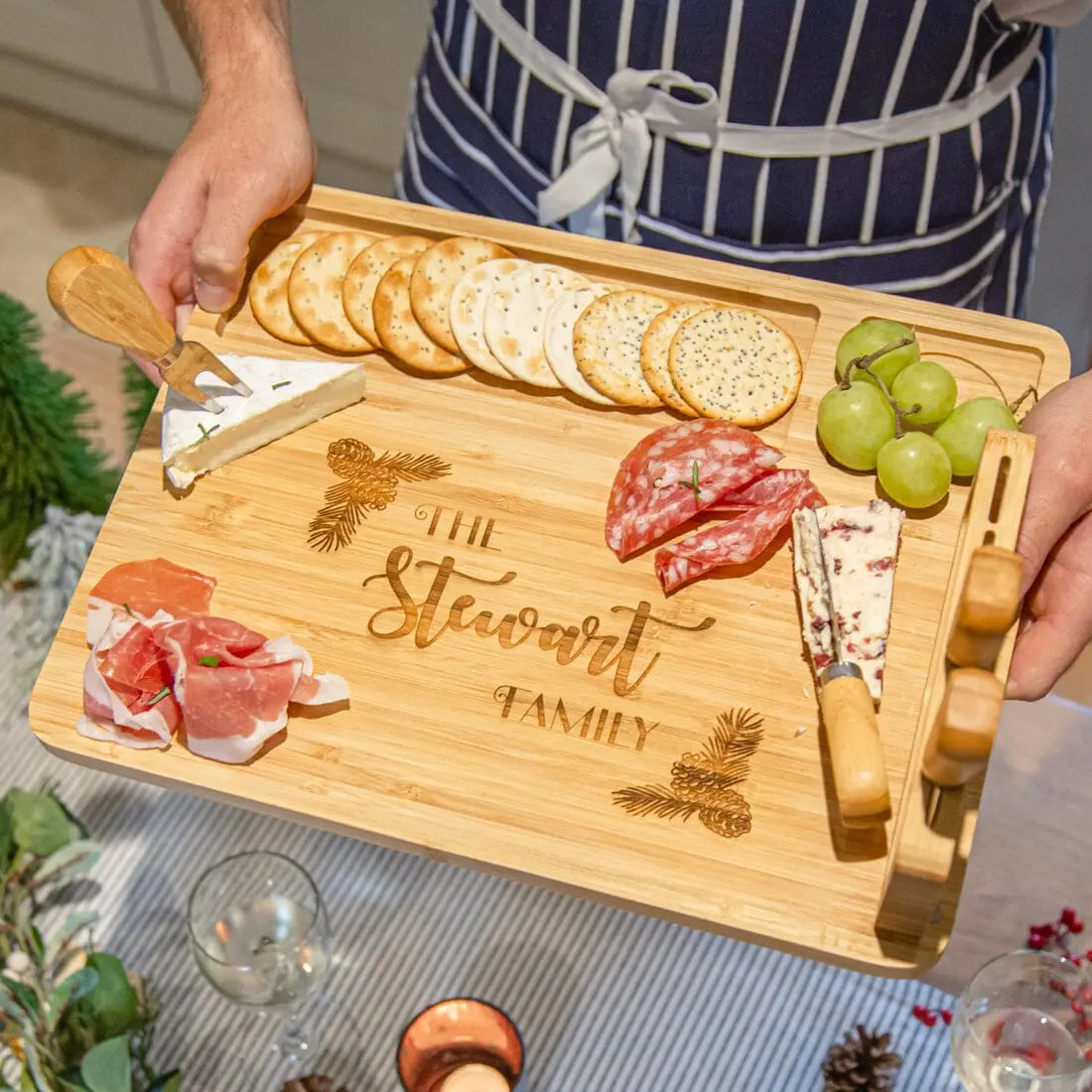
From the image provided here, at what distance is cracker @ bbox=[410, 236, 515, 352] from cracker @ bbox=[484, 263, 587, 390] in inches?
2.0

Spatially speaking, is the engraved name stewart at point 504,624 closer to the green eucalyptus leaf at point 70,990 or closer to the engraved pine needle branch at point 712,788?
the engraved pine needle branch at point 712,788

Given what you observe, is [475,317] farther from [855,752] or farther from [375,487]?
[855,752]

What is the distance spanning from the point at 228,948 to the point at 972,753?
797mm

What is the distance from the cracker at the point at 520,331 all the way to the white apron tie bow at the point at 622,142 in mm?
133

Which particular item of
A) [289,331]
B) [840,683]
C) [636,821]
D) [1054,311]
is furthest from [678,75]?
[1054,311]

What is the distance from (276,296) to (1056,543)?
932 mm

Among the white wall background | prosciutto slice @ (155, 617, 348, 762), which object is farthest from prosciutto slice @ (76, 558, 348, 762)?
the white wall background

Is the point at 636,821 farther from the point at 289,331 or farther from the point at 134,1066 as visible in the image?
the point at 289,331

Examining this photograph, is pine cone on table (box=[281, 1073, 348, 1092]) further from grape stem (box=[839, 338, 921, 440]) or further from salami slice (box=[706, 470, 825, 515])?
grape stem (box=[839, 338, 921, 440])

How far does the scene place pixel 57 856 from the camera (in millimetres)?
1479

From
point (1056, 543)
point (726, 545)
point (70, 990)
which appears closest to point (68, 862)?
point (70, 990)

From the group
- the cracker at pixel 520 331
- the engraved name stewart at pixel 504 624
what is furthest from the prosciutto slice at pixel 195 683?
the cracker at pixel 520 331

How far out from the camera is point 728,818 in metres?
1.26

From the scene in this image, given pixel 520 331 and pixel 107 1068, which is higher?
pixel 520 331
